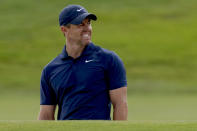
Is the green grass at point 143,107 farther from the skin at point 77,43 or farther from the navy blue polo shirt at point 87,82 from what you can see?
the navy blue polo shirt at point 87,82

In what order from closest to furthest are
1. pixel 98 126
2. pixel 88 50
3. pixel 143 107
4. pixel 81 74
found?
pixel 98 126 < pixel 81 74 < pixel 88 50 < pixel 143 107

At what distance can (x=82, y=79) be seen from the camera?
6.89m

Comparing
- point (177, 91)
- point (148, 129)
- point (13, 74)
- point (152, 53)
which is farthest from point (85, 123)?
point (152, 53)

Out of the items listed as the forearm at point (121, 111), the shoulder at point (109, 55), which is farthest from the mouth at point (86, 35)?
the forearm at point (121, 111)

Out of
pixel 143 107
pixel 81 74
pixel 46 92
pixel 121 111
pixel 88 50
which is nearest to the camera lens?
pixel 121 111

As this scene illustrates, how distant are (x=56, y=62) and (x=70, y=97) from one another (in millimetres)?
455

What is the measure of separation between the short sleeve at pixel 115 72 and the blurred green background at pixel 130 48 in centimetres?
1178

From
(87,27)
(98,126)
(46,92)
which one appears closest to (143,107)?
(46,92)

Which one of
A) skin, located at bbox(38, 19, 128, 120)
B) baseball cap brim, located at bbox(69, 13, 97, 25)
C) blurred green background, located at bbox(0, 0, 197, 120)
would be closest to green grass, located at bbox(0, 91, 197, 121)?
blurred green background, located at bbox(0, 0, 197, 120)

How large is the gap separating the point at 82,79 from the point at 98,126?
3.83 ft

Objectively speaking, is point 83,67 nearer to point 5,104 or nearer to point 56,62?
point 56,62

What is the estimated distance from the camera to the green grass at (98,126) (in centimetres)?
573

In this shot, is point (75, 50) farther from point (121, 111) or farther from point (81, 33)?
point (121, 111)

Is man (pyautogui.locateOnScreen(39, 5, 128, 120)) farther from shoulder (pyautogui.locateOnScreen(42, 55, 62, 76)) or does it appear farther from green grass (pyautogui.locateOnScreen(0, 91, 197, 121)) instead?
green grass (pyautogui.locateOnScreen(0, 91, 197, 121))
